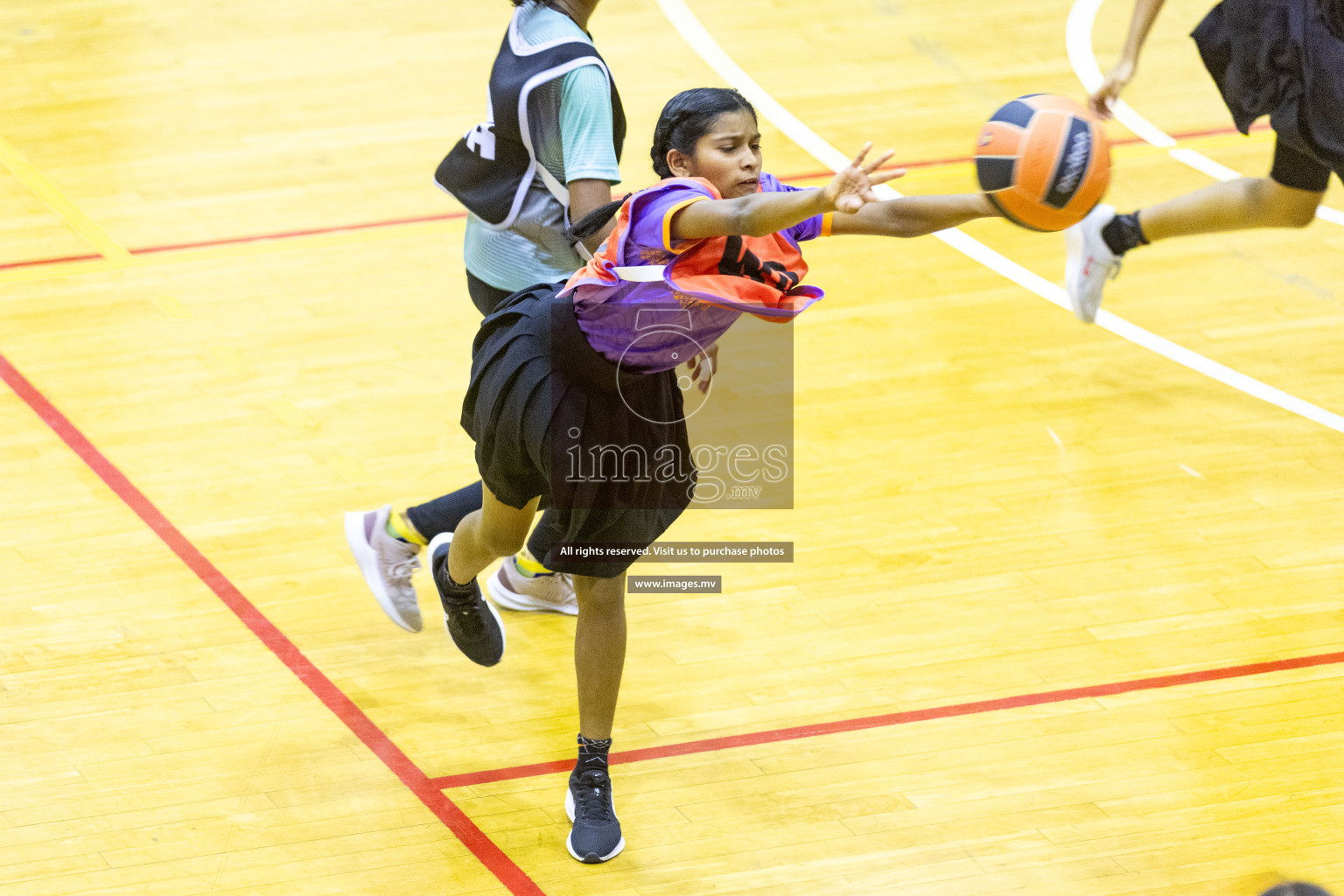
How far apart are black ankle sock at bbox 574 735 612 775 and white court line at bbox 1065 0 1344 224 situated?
11.8 feet

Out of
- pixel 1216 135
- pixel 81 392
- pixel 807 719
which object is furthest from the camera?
pixel 1216 135

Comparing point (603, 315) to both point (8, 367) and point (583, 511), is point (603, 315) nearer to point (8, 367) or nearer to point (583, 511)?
A: point (583, 511)

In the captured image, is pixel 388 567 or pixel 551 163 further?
pixel 388 567

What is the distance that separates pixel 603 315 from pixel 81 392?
9.08 ft

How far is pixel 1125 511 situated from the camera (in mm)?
4871

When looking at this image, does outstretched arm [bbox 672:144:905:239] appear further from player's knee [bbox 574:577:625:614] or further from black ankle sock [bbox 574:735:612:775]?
black ankle sock [bbox 574:735:612:775]

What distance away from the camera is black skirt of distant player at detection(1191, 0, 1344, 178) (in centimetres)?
446

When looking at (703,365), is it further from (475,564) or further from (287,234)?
(287,234)

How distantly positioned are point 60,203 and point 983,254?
3778 millimetres

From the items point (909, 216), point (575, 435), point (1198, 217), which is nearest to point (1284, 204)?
point (1198, 217)

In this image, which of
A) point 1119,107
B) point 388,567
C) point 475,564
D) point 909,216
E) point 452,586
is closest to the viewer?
point 909,216

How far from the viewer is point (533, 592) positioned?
4.50 metres

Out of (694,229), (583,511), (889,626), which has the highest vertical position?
(694,229)

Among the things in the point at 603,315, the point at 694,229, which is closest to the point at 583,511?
the point at 603,315
